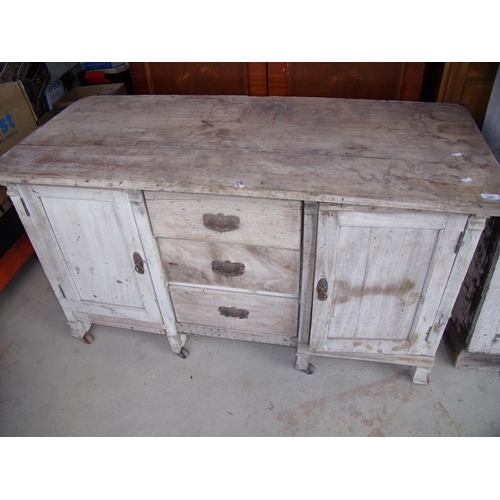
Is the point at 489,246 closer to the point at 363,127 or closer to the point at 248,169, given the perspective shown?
the point at 363,127

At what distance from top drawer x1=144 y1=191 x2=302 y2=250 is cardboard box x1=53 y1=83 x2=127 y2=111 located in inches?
51.3

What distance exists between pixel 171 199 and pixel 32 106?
56.2 inches

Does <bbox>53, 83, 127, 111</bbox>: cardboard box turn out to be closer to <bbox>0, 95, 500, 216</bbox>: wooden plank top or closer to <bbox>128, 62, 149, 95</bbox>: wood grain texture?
<bbox>128, 62, 149, 95</bbox>: wood grain texture

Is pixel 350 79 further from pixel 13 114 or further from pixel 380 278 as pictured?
pixel 13 114

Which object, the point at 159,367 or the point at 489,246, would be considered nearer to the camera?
the point at 489,246

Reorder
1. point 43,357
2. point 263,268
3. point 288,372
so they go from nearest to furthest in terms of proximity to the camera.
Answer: point 263,268 → point 288,372 → point 43,357

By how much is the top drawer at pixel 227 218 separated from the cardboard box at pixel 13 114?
1.15 m

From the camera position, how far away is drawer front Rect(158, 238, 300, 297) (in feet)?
4.71

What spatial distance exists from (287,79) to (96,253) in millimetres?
1129

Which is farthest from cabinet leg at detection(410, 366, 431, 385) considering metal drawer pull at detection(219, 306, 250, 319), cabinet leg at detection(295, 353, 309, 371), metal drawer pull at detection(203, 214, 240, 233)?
metal drawer pull at detection(203, 214, 240, 233)

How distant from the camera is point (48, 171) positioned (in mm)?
1384

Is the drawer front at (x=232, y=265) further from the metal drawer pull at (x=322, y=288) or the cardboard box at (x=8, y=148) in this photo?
the cardboard box at (x=8, y=148)

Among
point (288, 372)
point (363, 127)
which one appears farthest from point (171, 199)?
point (288, 372)

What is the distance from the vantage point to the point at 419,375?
5.40 feet
